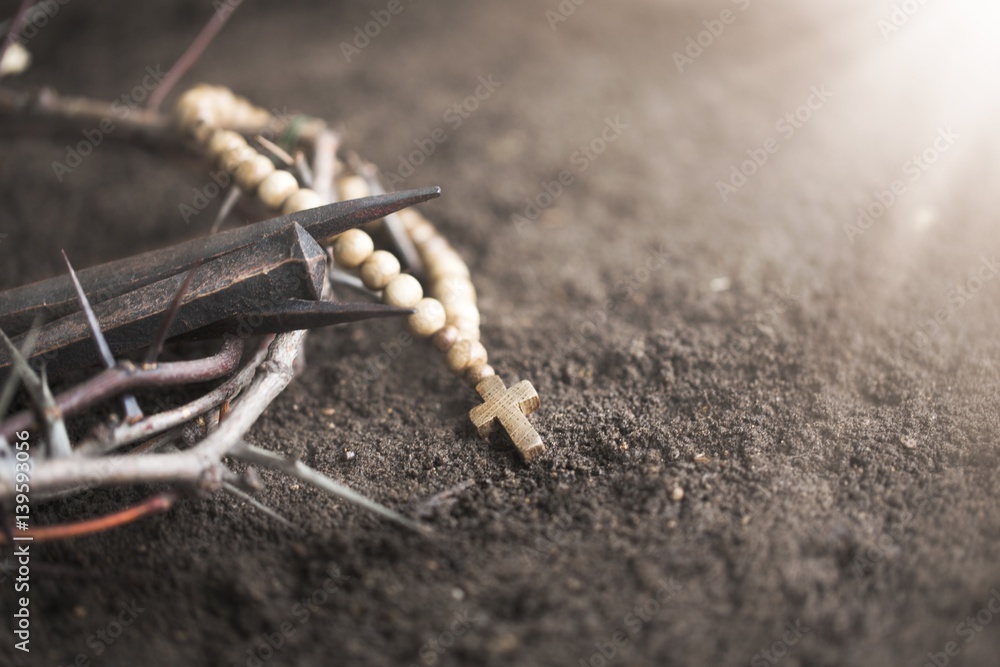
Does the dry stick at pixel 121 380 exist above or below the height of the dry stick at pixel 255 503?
above

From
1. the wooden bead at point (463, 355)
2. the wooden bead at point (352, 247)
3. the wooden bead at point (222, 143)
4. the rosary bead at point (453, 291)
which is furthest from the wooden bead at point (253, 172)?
the wooden bead at point (463, 355)

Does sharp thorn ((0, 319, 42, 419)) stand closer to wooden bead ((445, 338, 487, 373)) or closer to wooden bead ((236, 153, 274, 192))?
wooden bead ((236, 153, 274, 192))

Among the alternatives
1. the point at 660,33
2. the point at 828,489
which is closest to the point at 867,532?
the point at 828,489

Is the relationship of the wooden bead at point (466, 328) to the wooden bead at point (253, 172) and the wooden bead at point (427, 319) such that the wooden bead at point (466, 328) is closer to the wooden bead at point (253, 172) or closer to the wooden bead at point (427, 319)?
the wooden bead at point (427, 319)

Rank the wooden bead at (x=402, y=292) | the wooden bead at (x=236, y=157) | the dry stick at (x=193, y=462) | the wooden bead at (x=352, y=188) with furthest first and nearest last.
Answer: the wooden bead at (x=352, y=188) < the wooden bead at (x=236, y=157) < the wooden bead at (x=402, y=292) < the dry stick at (x=193, y=462)

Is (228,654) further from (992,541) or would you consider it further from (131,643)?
(992,541)

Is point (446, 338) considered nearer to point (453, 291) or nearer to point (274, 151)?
point (453, 291)

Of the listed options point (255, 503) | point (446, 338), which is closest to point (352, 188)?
point (446, 338)

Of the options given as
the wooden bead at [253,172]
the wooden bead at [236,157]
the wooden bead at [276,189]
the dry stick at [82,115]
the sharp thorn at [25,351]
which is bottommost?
the sharp thorn at [25,351]
